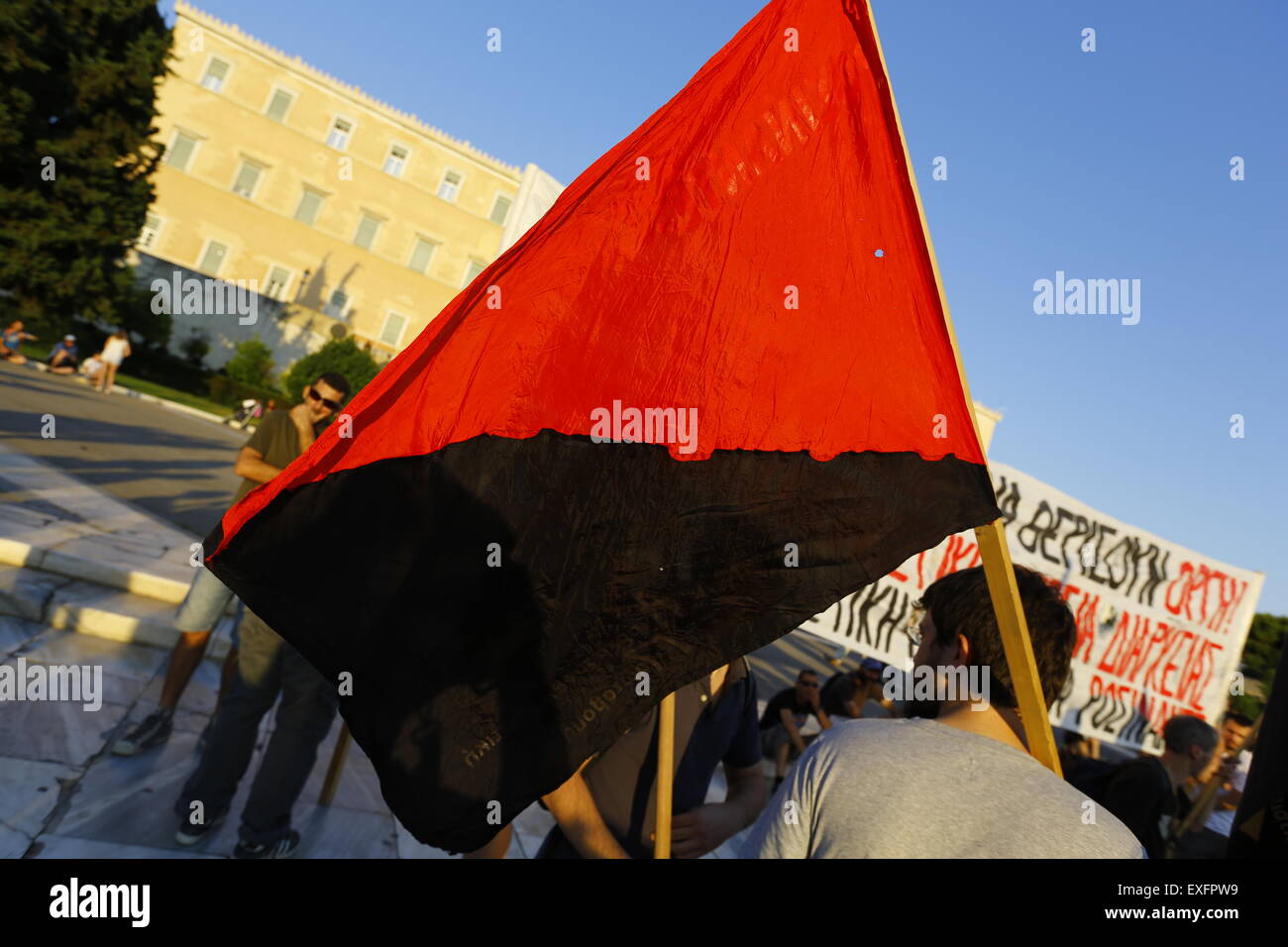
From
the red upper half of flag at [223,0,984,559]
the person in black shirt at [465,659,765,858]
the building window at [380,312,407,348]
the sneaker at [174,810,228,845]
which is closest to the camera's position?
the red upper half of flag at [223,0,984,559]

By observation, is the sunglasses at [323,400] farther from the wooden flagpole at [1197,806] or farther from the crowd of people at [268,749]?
the wooden flagpole at [1197,806]

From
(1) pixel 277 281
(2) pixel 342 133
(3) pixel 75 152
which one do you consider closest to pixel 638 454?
(3) pixel 75 152

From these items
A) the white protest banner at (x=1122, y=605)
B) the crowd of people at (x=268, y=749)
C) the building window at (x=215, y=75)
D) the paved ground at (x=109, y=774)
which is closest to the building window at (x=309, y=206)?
the building window at (x=215, y=75)

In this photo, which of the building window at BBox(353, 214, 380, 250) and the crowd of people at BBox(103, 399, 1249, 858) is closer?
the crowd of people at BBox(103, 399, 1249, 858)

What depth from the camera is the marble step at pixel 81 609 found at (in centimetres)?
500

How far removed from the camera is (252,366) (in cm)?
3069

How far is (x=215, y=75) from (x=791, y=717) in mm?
39811

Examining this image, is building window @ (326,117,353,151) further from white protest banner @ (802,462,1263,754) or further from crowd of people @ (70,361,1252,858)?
white protest banner @ (802,462,1263,754)

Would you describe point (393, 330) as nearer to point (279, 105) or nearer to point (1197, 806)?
point (279, 105)

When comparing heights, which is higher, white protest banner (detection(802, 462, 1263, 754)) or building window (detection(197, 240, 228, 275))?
building window (detection(197, 240, 228, 275))

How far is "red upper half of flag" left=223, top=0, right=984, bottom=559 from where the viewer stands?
200cm

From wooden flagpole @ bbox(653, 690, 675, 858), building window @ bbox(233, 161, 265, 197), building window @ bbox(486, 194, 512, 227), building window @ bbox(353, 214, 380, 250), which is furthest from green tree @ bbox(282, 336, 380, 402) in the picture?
wooden flagpole @ bbox(653, 690, 675, 858)

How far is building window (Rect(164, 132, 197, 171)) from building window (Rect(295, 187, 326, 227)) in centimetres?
453

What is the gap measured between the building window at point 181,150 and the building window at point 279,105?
3.48m
